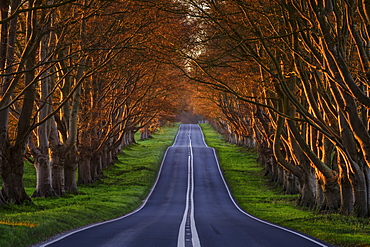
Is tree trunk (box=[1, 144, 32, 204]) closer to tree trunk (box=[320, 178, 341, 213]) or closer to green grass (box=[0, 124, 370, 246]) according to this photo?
green grass (box=[0, 124, 370, 246])

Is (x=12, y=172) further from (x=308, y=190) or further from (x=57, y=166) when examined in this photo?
(x=308, y=190)

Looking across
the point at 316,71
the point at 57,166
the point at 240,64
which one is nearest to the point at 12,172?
the point at 57,166

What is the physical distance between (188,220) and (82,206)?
4884mm

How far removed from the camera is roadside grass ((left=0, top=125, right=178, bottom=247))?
14034 mm

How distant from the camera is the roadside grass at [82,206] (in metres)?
14.0

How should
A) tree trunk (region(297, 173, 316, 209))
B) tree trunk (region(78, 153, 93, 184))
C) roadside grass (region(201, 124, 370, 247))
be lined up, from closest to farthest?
roadside grass (region(201, 124, 370, 247)) → tree trunk (region(297, 173, 316, 209)) → tree trunk (region(78, 153, 93, 184))

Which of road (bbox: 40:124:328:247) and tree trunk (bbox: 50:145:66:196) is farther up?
tree trunk (bbox: 50:145:66:196)

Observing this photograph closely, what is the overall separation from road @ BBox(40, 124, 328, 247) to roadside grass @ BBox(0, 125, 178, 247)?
2.13ft

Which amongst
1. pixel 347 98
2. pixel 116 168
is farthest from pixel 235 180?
pixel 347 98

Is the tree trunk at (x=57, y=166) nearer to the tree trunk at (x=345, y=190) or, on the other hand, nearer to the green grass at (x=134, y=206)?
the green grass at (x=134, y=206)

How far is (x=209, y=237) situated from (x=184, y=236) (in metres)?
0.65

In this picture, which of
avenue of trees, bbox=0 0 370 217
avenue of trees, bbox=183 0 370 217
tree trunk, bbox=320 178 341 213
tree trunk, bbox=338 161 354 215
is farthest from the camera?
tree trunk, bbox=320 178 341 213

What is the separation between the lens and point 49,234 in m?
14.9

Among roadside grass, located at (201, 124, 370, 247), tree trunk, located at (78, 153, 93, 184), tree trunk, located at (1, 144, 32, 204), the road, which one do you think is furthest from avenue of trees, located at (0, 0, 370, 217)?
tree trunk, located at (78, 153, 93, 184)
